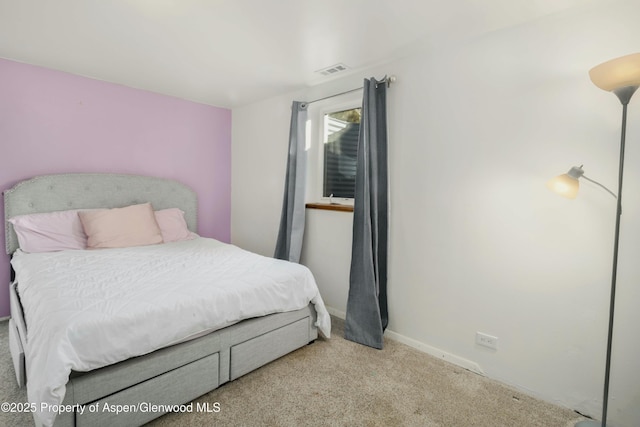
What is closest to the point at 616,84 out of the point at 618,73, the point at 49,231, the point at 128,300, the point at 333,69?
the point at 618,73

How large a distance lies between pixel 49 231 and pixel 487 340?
3.51 metres

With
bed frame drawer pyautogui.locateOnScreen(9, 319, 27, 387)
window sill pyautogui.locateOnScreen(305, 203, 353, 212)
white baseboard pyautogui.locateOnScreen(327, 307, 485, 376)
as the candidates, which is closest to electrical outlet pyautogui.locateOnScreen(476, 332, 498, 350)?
white baseboard pyautogui.locateOnScreen(327, 307, 485, 376)

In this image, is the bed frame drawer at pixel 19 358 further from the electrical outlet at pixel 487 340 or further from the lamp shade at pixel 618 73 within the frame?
the lamp shade at pixel 618 73

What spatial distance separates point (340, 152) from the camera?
10.0 ft

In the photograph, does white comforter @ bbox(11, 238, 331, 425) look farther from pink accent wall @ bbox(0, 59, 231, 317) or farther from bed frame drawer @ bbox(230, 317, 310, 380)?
pink accent wall @ bbox(0, 59, 231, 317)

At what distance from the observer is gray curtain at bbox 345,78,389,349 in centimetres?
243

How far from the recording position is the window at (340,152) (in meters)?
2.94

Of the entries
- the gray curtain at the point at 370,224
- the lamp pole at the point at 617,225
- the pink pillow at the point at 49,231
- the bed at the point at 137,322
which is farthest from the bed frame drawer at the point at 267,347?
the pink pillow at the point at 49,231

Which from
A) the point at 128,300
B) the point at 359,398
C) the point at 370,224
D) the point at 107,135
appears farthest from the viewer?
the point at 107,135

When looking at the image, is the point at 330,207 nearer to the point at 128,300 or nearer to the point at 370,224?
the point at 370,224

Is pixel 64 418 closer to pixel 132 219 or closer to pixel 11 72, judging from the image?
pixel 132 219

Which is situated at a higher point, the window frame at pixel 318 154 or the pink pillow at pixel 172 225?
the window frame at pixel 318 154

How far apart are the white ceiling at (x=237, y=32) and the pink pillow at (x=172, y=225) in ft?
4.47

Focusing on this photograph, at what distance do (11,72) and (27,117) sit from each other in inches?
14.5
